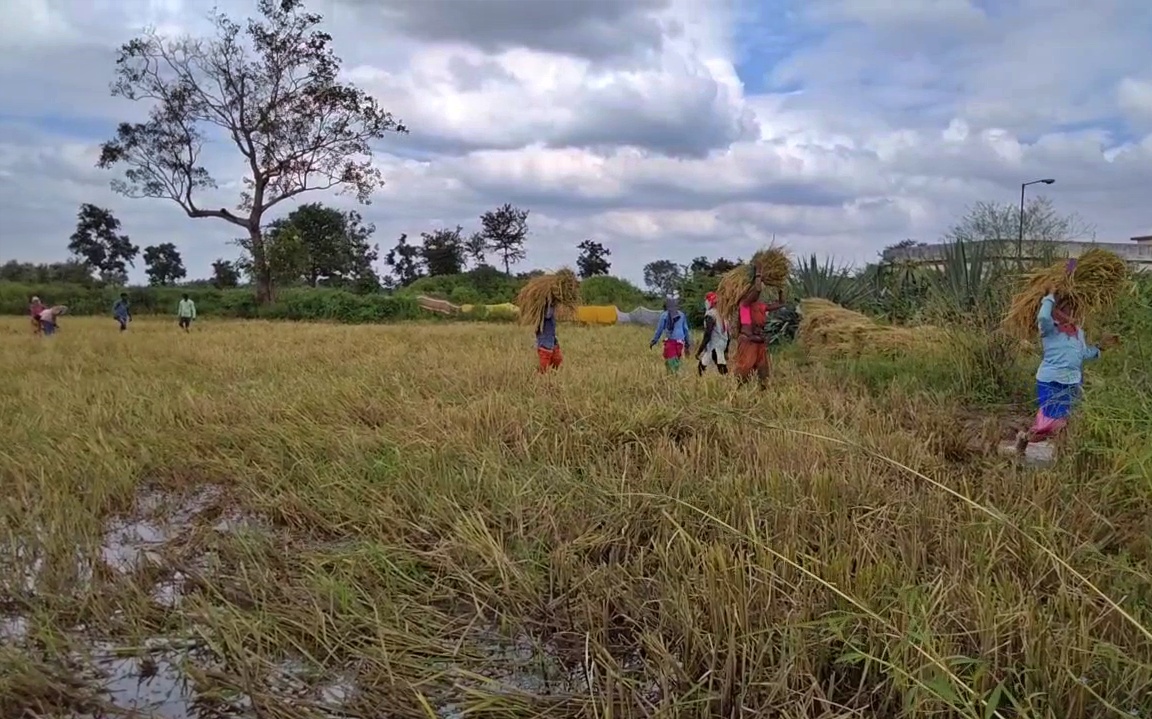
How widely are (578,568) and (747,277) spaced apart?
19.6ft

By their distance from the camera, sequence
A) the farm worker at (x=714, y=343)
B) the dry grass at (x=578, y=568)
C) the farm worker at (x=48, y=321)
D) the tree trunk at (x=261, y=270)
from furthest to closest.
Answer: the tree trunk at (x=261, y=270) → the farm worker at (x=48, y=321) → the farm worker at (x=714, y=343) → the dry grass at (x=578, y=568)

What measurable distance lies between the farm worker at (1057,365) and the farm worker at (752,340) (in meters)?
2.60

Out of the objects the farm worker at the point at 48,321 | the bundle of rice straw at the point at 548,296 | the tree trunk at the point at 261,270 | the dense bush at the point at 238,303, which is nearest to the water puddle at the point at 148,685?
the bundle of rice straw at the point at 548,296

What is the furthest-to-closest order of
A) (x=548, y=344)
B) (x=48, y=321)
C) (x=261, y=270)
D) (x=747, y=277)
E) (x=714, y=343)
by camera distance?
(x=261, y=270), (x=48, y=321), (x=714, y=343), (x=548, y=344), (x=747, y=277)

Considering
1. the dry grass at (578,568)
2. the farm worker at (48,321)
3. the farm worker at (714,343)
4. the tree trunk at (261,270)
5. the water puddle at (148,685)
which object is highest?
the tree trunk at (261,270)

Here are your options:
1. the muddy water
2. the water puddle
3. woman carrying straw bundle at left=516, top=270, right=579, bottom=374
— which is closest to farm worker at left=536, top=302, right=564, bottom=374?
woman carrying straw bundle at left=516, top=270, right=579, bottom=374

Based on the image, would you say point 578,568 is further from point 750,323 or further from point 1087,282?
point 750,323

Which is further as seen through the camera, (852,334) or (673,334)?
(852,334)

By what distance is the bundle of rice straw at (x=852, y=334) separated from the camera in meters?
9.33

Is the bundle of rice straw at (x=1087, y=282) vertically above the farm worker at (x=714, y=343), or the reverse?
the bundle of rice straw at (x=1087, y=282)

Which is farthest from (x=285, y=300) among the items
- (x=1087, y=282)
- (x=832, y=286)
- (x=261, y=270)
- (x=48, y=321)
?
(x=1087, y=282)

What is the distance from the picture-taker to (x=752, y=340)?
307 inches

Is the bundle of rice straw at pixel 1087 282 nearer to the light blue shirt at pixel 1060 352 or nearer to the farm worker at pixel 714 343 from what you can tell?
the light blue shirt at pixel 1060 352

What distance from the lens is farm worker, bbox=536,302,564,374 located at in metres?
8.99
